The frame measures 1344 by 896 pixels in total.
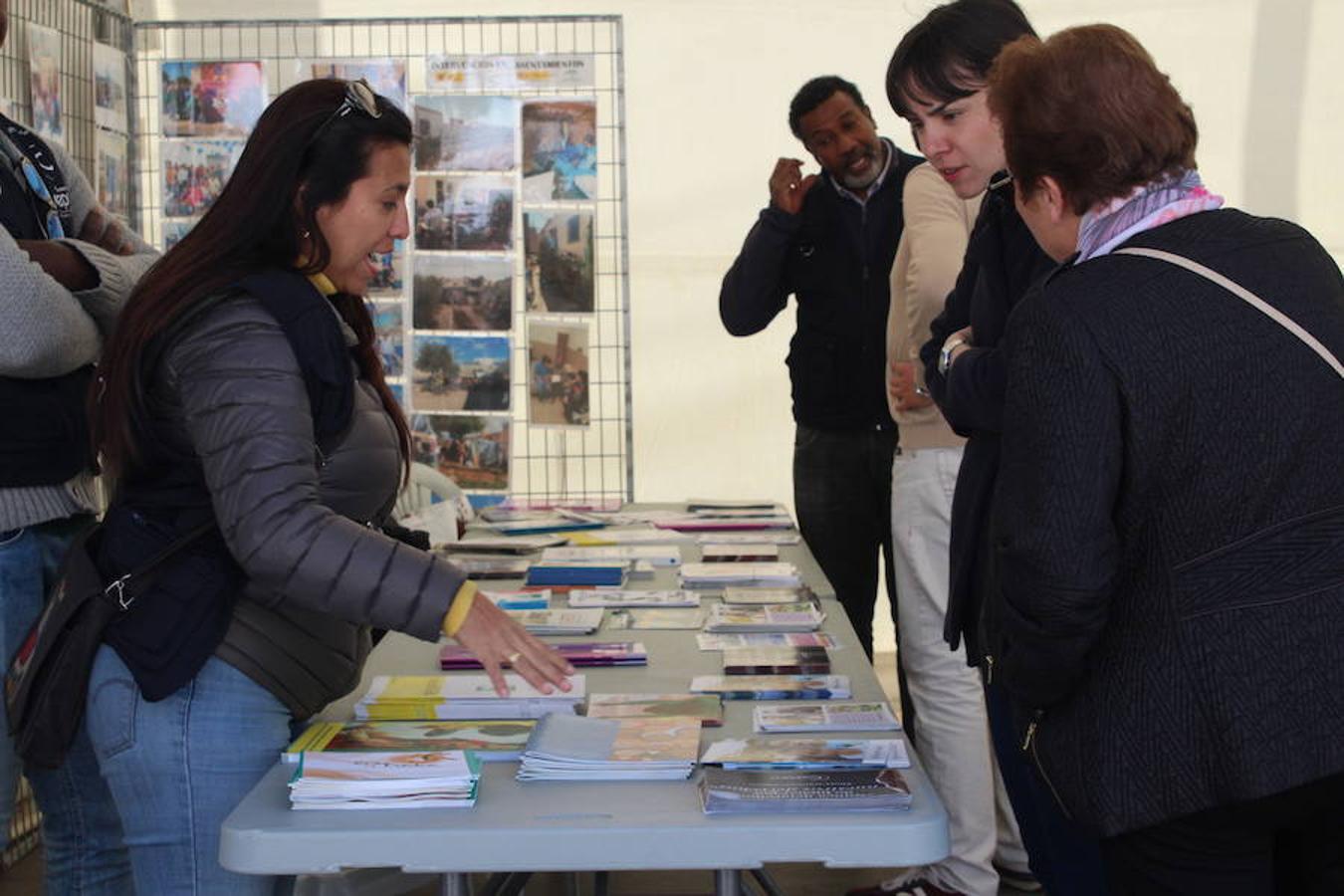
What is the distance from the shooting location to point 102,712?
1.70 m

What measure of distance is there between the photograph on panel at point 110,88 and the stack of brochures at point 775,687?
2591 millimetres

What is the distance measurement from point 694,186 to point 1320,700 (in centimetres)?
362

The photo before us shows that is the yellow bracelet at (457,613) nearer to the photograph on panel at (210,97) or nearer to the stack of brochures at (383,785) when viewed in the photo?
the stack of brochures at (383,785)

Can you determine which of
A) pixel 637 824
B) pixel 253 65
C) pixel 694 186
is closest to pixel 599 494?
pixel 694 186

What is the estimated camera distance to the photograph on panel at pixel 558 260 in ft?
13.1

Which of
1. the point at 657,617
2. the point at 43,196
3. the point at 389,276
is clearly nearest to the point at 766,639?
the point at 657,617

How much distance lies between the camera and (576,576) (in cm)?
274

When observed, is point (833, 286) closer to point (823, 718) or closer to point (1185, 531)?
point (823, 718)

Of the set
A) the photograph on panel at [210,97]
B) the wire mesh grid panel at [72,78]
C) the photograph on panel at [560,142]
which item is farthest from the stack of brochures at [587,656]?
the photograph on panel at [210,97]

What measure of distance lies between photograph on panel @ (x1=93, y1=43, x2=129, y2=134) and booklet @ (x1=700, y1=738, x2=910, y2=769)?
9.34ft

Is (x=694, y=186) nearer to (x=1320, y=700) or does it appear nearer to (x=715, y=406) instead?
(x=715, y=406)

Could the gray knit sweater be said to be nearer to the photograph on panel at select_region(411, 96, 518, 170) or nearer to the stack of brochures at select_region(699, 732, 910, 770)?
the stack of brochures at select_region(699, 732, 910, 770)

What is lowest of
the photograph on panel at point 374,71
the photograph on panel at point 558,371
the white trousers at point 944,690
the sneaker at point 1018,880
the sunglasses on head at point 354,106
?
the sneaker at point 1018,880

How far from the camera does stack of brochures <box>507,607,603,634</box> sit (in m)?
2.29
